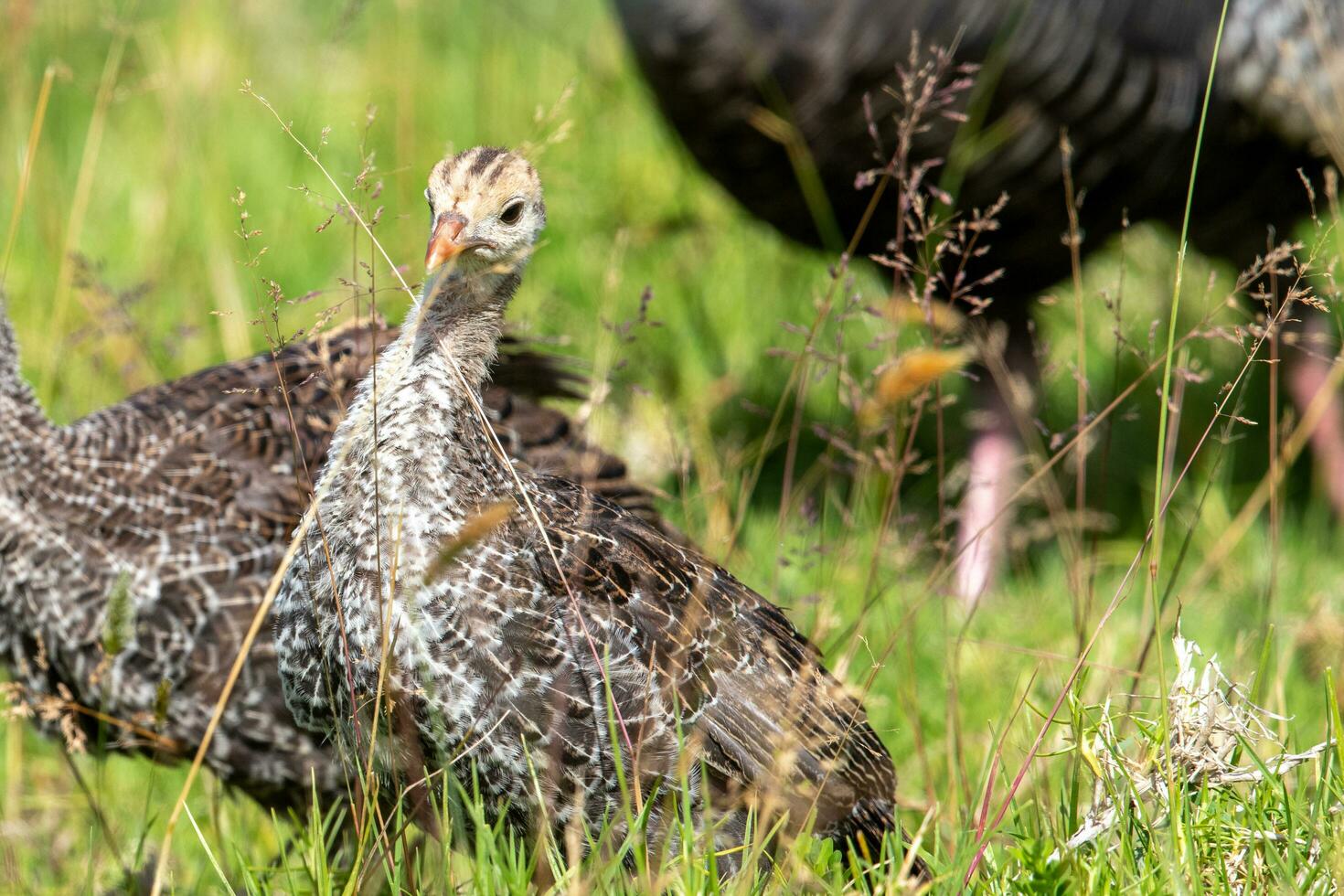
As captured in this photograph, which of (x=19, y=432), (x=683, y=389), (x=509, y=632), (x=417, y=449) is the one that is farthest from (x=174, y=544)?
(x=683, y=389)

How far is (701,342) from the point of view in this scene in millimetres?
5559

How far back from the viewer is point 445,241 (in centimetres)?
245

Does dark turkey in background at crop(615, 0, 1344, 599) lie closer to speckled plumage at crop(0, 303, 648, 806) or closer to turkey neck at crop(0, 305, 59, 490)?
speckled plumage at crop(0, 303, 648, 806)

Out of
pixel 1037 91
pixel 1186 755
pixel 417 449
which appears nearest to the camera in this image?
pixel 1186 755

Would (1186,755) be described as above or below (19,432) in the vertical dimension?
above

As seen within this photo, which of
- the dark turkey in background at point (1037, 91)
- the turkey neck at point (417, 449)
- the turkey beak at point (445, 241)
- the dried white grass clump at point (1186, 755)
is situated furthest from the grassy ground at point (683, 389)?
the dark turkey in background at point (1037, 91)

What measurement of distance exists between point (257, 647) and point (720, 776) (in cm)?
113

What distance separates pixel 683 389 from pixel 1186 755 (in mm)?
3122

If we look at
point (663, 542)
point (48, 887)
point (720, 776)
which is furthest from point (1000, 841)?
point (48, 887)

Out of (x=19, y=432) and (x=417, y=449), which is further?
(x=19, y=432)

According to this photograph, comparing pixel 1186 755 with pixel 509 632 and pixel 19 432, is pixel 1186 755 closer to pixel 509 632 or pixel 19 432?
pixel 509 632

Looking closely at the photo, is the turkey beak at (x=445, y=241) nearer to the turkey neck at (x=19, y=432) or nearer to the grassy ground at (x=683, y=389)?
the grassy ground at (x=683, y=389)

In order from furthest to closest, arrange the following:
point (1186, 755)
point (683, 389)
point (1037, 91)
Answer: point (683, 389) < point (1037, 91) < point (1186, 755)

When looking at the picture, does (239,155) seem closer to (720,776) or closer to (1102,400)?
(1102,400)
